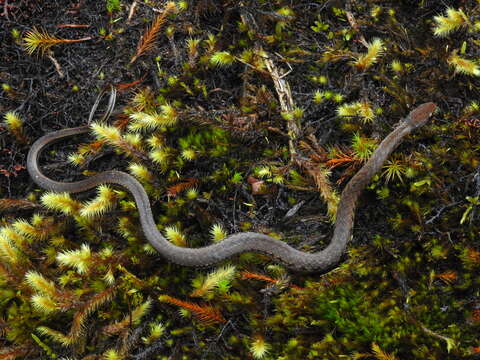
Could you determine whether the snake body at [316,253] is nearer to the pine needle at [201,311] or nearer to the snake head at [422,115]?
the snake head at [422,115]

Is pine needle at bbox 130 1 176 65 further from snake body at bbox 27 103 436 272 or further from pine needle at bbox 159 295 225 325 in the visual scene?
pine needle at bbox 159 295 225 325

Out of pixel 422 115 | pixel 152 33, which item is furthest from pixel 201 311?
pixel 152 33

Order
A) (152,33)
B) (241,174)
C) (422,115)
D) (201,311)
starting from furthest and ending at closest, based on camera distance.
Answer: (152,33), (241,174), (422,115), (201,311)

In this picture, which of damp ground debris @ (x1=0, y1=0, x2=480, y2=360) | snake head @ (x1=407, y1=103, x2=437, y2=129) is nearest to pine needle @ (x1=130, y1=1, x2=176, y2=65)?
damp ground debris @ (x1=0, y1=0, x2=480, y2=360)

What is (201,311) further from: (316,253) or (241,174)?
(241,174)

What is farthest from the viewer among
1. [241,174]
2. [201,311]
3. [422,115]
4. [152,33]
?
[152,33]

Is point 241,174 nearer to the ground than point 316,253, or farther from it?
farther from it

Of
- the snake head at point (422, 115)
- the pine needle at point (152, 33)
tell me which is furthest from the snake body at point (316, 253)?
the pine needle at point (152, 33)
